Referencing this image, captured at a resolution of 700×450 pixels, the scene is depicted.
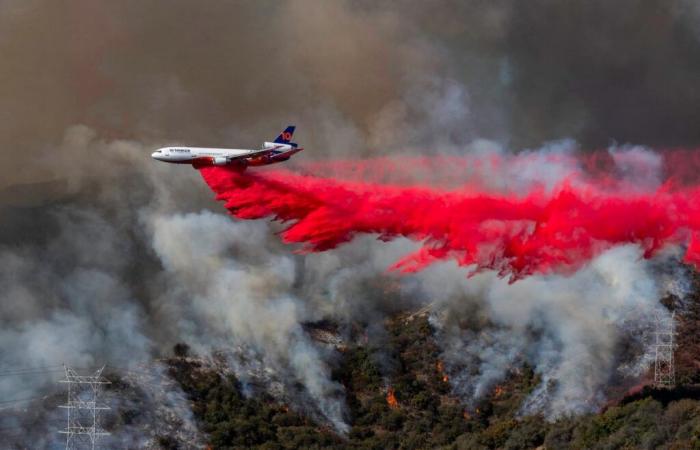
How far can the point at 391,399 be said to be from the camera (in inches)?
4574

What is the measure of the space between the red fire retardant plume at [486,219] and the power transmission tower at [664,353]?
2855 centimetres

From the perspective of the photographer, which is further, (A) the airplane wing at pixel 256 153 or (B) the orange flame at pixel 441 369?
(B) the orange flame at pixel 441 369

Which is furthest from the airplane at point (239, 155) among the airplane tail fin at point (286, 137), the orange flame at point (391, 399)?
the orange flame at point (391, 399)

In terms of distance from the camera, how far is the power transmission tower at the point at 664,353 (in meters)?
106

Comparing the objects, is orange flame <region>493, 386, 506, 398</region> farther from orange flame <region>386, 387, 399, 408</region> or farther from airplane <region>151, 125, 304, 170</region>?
airplane <region>151, 125, 304, 170</region>

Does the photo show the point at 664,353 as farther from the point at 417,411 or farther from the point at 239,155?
the point at 239,155

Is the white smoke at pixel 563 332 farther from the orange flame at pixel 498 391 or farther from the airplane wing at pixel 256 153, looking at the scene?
the airplane wing at pixel 256 153

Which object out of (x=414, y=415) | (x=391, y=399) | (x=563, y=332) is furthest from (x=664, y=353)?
(x=391, y=399)

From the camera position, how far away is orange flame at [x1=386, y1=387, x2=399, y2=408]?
379ft

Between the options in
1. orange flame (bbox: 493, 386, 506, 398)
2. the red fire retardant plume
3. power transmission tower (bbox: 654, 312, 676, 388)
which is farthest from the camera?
orange flame (bbox: 493, 386, 506, 398)

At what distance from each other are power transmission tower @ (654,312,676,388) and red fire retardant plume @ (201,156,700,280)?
2855 centimetres

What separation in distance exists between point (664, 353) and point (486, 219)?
121 ft

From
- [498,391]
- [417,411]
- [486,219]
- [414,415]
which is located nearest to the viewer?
[486,219]

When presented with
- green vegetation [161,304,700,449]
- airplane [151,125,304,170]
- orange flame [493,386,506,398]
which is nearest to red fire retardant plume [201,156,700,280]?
airplane [151,125,304,170]
